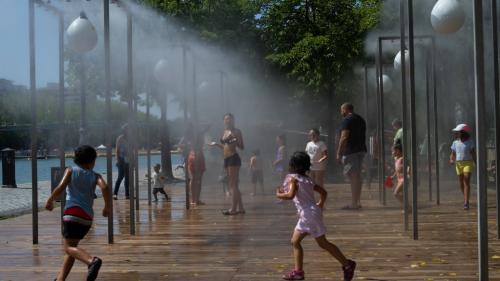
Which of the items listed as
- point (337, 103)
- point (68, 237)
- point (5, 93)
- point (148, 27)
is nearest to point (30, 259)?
point (68, 237)

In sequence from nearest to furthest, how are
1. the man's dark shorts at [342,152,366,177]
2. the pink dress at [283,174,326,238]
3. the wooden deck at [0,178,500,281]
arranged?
the pink dress at [283,174,326,238] → the wooden deck at [0,178,500,281] → the man's dark shorts at [342,152,366,177]

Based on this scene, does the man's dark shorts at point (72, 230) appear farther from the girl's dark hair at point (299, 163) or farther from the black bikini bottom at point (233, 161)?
the black bikini bottom at point (233, 161)

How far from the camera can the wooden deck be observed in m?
7.95

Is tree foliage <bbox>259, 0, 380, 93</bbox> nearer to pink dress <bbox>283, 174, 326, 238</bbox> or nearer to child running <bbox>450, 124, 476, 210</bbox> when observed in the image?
child running <bbox>450, 124, 476, 210</bbox>

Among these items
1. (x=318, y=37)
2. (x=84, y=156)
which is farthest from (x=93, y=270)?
(x=318, y=37)

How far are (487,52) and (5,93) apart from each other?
93759 millimetres

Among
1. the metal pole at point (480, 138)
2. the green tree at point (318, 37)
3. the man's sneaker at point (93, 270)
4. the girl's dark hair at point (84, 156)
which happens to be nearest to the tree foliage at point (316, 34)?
the green tree at point (318, 37)

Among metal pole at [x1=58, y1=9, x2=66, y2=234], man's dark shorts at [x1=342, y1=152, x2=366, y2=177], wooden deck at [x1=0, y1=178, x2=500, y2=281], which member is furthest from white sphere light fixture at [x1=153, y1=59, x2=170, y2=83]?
metal pole at [x1=58, y1=9, x2=66, y2=234]

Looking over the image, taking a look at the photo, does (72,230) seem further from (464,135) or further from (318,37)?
(318,37)

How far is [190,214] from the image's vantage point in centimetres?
1496

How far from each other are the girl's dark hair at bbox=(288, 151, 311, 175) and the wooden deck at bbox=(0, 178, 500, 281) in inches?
38.2

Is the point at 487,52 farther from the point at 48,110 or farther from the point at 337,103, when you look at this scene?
the point at 48,110

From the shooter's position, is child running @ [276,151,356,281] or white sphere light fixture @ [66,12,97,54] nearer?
child running @ [276,151,356,281]

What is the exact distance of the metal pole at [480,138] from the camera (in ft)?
19.7
